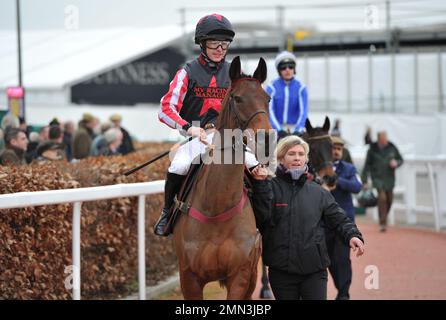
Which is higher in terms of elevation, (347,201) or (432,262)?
(347,201)

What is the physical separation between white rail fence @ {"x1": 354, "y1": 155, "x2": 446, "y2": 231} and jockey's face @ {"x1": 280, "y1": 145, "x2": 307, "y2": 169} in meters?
9.08

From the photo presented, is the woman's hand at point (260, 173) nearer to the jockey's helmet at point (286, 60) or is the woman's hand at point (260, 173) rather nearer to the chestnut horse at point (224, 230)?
the chestnut horse at point (224, 230)

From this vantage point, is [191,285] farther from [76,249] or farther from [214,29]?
[214,29]

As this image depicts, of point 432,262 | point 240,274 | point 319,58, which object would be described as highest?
point 319,58

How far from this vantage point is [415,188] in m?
15.9

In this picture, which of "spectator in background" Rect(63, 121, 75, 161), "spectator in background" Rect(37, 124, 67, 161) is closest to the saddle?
"spectator in background" Rect(37, 124, 67, 161)

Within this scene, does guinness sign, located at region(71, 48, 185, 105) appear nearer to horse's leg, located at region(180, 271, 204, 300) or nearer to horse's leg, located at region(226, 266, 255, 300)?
horse's leg, located at region(180, 271, 204, 300)

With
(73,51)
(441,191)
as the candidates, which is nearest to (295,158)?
(441,191)

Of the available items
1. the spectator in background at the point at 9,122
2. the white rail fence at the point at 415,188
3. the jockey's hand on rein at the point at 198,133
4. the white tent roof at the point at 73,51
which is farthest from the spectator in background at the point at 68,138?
the white tent roof at the point at 73,51

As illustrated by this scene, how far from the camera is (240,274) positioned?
5625 millimetres

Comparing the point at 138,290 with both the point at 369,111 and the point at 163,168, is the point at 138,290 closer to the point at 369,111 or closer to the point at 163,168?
the point at 163,168

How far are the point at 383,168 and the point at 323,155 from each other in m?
6.95
